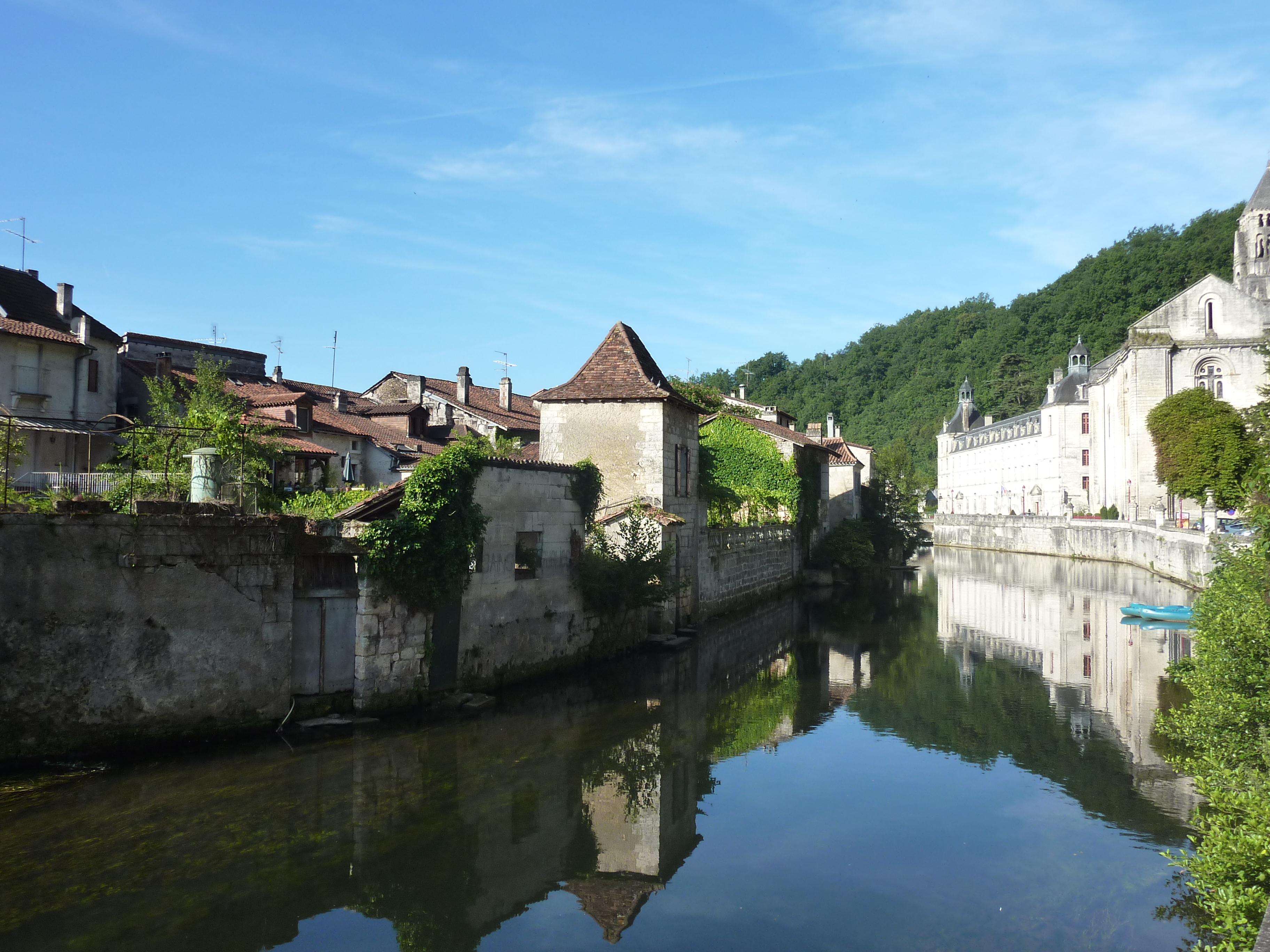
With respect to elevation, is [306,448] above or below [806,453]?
below

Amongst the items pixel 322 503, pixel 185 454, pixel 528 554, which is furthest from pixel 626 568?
pixel 185 454

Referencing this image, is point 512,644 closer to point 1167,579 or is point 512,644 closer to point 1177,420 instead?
point 1167,579

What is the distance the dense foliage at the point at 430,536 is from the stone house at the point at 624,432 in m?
6.49

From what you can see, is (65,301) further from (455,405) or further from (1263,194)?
(1263,194)

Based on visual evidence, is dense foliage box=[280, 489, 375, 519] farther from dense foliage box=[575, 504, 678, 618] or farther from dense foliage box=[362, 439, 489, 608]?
dense foliage box=[575, 504, 678, 618]

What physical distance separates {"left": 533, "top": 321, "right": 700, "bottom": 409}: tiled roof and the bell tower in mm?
61467

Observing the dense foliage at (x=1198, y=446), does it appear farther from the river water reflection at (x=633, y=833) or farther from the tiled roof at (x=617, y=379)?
the river water reflection at (x=633, y=833)

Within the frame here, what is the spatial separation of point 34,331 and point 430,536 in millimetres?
19129

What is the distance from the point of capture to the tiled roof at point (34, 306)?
90.6 ft

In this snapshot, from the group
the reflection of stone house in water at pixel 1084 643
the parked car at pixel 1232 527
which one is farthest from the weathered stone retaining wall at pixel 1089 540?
the reflection of stone house in water at pixel 1084 643

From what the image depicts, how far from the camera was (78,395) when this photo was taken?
2836cm

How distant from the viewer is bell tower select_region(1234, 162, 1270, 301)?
221 feet

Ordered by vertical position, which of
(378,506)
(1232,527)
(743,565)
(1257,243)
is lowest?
(743,565)

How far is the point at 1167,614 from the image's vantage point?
27.9m
